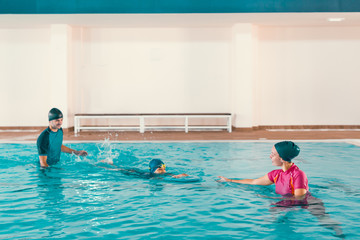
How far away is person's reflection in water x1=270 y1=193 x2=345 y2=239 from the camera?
413 centimetres

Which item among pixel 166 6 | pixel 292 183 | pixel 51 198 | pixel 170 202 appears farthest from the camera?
pixel 166 6

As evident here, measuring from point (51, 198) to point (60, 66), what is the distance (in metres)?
8.67

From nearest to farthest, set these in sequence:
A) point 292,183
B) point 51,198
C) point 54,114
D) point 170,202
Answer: point 292,183, point 170,202, point 51,198, point 54,114

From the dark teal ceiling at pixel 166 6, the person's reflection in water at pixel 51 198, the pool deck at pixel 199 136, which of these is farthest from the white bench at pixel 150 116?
the person's reflection in water at pixel 51 198

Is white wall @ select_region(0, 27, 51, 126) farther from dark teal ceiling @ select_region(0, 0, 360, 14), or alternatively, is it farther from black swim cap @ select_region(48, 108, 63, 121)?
black swim cap @ select_region(48, 108, 63, 121)

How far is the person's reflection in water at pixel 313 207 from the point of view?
13.6 feet

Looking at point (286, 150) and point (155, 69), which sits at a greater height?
point (155, 69)

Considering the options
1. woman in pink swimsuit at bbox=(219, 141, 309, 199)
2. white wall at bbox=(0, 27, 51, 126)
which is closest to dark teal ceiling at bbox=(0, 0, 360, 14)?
white wall at bbox=(0, 27, 51, 126)

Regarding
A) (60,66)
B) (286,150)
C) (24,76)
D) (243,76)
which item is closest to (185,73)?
(243,76)

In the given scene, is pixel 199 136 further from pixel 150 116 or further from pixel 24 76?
pixel 24 76

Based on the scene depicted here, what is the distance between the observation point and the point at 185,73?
46.7 ft

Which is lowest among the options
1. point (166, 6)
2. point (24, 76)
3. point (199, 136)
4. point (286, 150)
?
point (199, 136)

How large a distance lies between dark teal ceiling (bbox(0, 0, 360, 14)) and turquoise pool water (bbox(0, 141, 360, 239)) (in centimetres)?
492

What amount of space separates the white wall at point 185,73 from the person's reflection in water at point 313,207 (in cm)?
944
